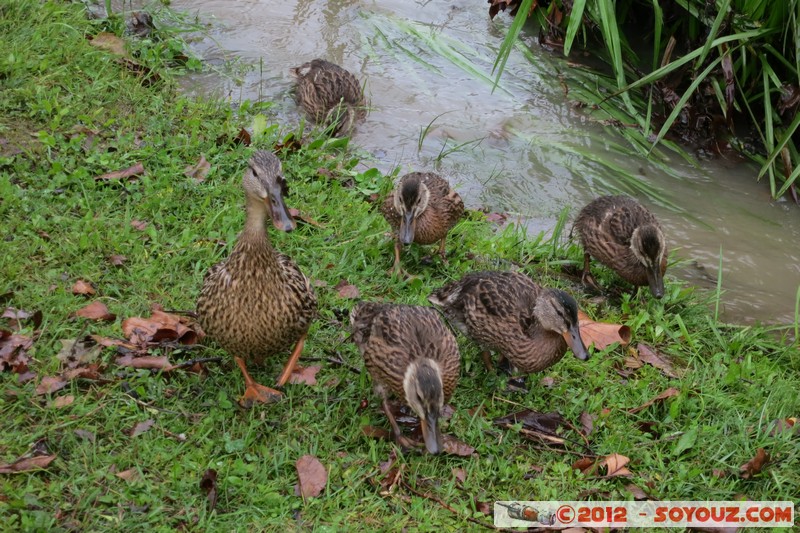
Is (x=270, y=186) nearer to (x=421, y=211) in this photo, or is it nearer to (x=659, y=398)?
(x=421, y=211)

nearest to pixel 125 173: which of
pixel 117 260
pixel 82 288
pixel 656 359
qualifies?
pixel 117 260

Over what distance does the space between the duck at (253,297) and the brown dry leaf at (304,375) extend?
0.16 meters

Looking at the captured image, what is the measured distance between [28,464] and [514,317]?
2591 mm

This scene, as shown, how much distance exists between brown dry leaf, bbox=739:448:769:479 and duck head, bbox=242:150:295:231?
264 cm

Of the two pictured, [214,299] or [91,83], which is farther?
[91,83]

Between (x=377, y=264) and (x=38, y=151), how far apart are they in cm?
245

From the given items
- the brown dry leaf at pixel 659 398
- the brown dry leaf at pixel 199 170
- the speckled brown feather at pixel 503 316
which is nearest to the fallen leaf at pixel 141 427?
the speckled brown feather at pixel 503 316

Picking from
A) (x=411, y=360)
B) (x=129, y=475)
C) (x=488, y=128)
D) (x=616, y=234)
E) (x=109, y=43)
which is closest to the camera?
(x=129, y=475)

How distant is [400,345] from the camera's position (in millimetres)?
4105

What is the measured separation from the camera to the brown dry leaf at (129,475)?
3.57 metres

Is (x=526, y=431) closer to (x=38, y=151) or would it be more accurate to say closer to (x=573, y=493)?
(x=573, y=493)

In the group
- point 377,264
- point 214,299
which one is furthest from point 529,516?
point 377,264

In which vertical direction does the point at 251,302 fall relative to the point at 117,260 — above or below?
above

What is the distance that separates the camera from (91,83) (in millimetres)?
6441
